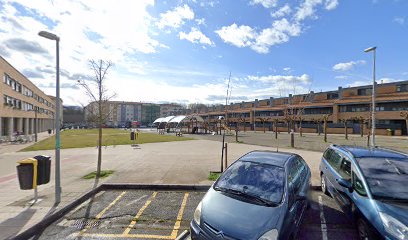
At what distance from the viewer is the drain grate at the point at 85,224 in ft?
16.4

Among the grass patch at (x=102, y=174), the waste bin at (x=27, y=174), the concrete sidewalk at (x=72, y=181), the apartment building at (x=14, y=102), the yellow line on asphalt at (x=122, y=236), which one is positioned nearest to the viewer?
the yellow line on asphalt at (x=122, y=236)

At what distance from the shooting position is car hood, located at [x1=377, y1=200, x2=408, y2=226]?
3435 millimetres

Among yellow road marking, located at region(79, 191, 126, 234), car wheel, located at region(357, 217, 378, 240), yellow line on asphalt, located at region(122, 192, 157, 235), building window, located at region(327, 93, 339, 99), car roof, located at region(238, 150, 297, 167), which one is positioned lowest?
yellow road marking, located at region(79, 191, 126, 234)

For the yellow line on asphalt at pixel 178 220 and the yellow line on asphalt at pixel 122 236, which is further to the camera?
the yellow line on asphalt at pixel 178 220

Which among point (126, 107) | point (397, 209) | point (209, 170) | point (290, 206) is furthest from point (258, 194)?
point (126, 107)

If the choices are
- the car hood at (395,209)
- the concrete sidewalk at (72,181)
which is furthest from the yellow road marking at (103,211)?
the car hood at (395,209)

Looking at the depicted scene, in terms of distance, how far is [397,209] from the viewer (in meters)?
3.62

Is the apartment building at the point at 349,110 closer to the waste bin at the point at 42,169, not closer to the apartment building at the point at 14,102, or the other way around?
the waste bin at the point at 42,169

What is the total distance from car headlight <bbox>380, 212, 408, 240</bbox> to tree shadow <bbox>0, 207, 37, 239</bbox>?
6.32m

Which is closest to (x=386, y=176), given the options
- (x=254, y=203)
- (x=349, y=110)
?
(x=254, y=203)

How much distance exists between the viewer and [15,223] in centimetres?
493

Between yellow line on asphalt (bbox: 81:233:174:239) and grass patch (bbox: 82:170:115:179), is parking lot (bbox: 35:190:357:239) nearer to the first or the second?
yellow line on asphalt (bbox: 81:233:174:239)

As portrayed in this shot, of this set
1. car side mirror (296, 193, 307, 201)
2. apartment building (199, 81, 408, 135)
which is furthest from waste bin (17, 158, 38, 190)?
apartment building (199, 81, 408, 135)

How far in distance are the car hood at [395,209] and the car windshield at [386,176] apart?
0.58 ft
